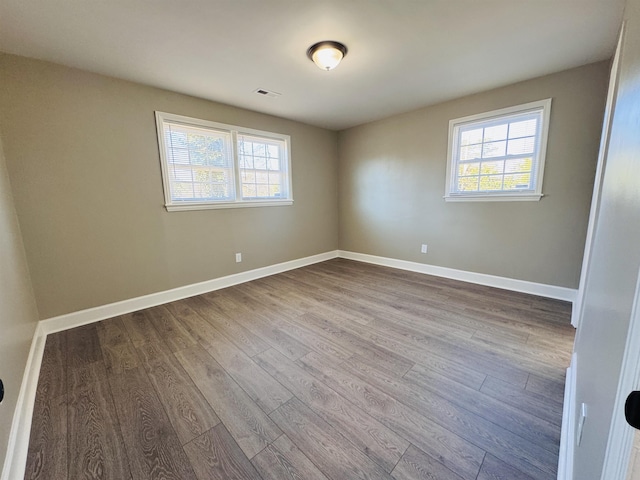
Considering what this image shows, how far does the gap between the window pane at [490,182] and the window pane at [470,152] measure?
12.6 inches

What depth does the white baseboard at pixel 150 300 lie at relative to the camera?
2537mm

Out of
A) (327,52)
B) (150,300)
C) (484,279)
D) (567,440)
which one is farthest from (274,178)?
(567,440)

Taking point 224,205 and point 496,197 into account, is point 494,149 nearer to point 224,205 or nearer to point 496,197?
point 496,197

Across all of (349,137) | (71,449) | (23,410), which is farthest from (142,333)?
(349,137)

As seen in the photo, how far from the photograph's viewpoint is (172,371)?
6.15ft

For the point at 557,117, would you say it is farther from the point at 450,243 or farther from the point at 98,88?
the point at 98,88

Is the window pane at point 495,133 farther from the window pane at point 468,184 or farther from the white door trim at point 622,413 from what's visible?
the white door trim at point 622,413

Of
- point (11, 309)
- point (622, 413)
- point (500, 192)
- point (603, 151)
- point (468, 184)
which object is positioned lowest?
point (11, 309)

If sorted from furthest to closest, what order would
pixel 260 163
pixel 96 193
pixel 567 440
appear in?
pixel 260 163 → pixel 96 193 → pixel 567 440

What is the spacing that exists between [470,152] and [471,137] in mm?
196

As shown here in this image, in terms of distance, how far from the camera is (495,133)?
3.27 m

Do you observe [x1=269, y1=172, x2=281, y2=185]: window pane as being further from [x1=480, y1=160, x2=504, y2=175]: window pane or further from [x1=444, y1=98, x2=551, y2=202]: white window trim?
[x1=480, y1=160, x2=504, y2=175]: window pane

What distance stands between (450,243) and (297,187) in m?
2.63

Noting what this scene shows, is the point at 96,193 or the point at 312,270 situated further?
the point at 312,270
